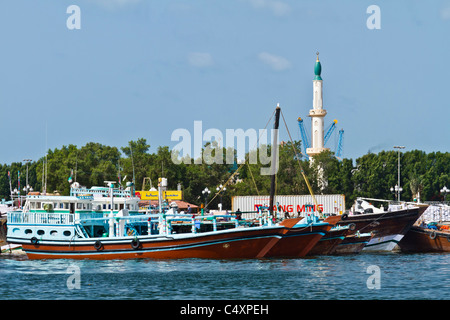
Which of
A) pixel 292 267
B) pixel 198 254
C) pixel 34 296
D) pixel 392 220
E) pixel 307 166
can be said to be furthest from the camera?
pixel 307 166

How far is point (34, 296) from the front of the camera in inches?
1253

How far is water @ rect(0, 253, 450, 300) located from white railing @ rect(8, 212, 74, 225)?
115 inches

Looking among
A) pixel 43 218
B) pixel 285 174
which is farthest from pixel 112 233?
pixel 285 174

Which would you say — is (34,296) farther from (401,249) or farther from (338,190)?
(338,190)

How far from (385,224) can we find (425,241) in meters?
3.89

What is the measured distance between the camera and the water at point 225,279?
31734 mm

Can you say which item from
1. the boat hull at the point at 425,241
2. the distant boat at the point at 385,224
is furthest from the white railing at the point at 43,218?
the boat hull at the point at 425,241

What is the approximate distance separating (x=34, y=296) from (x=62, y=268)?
1043 cm

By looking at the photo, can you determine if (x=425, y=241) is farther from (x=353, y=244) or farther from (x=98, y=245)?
(x=98, y=245)

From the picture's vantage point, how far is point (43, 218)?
4862 centimetres

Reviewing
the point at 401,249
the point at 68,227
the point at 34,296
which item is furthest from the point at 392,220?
the point at 34,296

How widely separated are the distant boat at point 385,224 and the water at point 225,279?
28.9 feet

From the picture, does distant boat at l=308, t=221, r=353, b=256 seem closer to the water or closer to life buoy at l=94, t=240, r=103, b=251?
the water

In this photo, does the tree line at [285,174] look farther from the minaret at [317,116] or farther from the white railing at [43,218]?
the white railing at [43,218]
